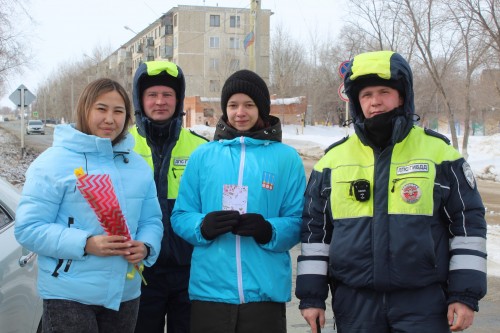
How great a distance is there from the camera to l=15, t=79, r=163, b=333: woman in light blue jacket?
97.0 inches

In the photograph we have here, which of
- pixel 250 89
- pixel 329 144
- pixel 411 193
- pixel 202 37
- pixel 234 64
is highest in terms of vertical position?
pixel 202 37

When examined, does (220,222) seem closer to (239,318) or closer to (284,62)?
(239,318)

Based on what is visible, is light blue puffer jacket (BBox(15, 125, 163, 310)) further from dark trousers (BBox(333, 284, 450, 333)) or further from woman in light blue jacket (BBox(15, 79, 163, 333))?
dark trousers (BBox(333, 284, 450, 333))

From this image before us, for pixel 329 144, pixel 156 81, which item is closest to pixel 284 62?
pixel 329 144

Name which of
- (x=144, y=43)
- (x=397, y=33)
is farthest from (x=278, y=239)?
(x=144, y=43)

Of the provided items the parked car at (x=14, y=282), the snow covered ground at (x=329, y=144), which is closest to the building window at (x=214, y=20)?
the snow covered ground at (x=329, y=144)

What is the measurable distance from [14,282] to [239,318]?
4.28 ft

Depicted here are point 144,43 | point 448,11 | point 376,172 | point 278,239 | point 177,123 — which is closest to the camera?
point 376,172

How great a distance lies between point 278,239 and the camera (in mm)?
2834

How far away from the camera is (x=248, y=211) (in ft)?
9.54

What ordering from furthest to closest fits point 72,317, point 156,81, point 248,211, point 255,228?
point 156,81
point 248,211
point 255,228
point 72,317

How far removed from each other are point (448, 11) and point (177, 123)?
15323 mm

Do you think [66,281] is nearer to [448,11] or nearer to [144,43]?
[448,11]

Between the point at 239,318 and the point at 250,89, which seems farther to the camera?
the point at 250,89
